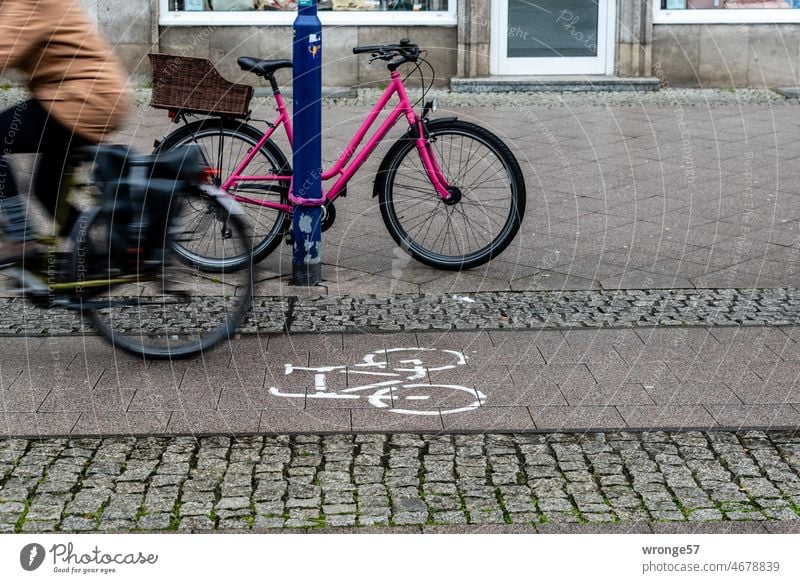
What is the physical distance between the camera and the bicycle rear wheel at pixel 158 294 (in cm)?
512

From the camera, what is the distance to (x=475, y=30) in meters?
13.4

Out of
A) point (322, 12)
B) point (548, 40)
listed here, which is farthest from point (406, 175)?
point (548, 40)

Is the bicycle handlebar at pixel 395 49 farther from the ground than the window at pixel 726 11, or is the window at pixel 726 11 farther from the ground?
the window at pixel 726 11

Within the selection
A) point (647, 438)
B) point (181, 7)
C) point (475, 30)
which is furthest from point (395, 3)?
point (647, 438)

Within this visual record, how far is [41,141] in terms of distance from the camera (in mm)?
5074

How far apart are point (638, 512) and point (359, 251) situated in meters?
3.64

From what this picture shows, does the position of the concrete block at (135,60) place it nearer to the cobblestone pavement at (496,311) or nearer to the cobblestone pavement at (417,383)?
the cobblestone pavement at (496,311)

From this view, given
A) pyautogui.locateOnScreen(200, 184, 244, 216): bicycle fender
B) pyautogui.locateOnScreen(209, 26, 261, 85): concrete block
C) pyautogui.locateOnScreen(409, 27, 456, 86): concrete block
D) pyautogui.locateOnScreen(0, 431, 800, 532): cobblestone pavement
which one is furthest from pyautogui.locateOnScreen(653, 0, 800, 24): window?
pyautogui.locateOnScreen(0, 431, 800, 532): cobblestone pavement

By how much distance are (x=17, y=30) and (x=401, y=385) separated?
204 centimetres

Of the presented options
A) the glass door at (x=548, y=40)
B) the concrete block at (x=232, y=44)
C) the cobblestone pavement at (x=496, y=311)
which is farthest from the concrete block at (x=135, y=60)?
the cobblestone pavement at (x=496, y=311)

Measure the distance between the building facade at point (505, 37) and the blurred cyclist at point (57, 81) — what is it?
8.30 metres

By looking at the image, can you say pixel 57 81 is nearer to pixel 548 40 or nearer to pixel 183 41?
pixel 183 41

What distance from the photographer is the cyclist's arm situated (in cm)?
486

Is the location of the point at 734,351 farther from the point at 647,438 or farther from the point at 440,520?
the point at 440,520
